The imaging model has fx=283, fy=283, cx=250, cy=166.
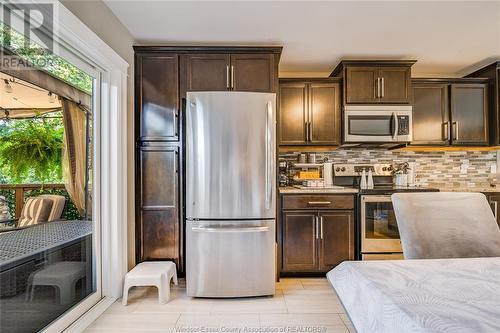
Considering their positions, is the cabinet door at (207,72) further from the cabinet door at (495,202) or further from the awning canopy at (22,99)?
the cabinet door at (495,202)

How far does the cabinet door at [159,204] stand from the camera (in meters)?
2.74

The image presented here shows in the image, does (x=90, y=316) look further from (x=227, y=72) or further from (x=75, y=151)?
(x=227, y=72)

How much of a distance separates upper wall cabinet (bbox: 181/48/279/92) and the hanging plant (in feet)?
4.20

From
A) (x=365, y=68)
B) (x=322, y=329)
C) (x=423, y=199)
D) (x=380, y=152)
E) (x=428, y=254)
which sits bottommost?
(x=322, y=329)

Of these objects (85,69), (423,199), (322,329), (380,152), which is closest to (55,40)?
(85,69)

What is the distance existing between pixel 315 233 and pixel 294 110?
1380 millimetres

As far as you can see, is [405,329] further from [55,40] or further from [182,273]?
[182,273]

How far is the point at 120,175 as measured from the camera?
2.42m

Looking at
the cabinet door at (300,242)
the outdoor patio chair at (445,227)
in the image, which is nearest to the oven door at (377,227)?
the cabinet door at (300,242)

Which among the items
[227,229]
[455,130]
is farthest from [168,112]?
[455,130]

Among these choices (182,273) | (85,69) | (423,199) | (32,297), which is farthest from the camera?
(182,273)

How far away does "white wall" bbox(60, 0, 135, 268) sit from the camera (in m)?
1.93

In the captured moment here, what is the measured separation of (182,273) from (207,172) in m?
1.14

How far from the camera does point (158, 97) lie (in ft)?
9.02
